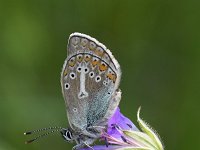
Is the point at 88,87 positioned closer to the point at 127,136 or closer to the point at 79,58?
the point at 79,58

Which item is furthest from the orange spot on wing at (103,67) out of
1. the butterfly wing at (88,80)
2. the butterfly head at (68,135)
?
the butterfly head at (68,135)

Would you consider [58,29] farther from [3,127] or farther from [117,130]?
[117,130]

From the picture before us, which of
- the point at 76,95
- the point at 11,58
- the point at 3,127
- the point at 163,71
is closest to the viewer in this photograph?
the point at 76,95

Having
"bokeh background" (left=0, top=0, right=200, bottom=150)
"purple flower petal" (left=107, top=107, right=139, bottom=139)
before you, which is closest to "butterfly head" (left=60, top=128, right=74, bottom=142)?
"purple flower petal" (left=107, top=107, right=139, bottom=139)

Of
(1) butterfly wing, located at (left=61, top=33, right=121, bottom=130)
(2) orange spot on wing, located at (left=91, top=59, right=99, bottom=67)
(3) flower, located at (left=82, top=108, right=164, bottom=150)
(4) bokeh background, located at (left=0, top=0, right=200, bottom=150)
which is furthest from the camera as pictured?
(4) bokeh background, located at (left=0, top=0, right=200, bottom=150)

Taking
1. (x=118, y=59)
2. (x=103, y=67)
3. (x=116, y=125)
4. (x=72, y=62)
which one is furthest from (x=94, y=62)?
(x=118, y=59)

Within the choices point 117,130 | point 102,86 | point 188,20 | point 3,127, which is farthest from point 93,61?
point 188,20

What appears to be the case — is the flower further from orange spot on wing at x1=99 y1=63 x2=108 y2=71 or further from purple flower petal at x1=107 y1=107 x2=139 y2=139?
orange spot on wing at x1=99 y1=63 x2=108 y2=71
